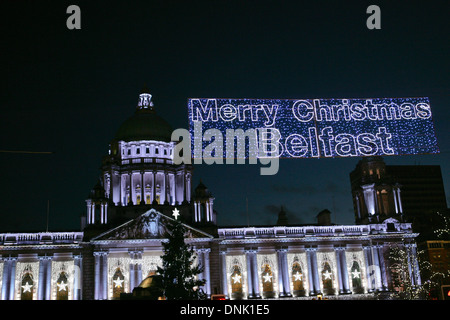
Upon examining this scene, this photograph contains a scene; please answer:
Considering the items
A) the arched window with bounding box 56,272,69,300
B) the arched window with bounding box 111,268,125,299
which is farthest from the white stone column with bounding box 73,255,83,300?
the arched window with bounding box 111,268,125,299

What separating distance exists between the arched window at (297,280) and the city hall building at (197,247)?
0.15 metres

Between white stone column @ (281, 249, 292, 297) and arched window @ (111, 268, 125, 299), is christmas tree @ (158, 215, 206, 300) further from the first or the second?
white stone column @ (281, 249, 292, 297)

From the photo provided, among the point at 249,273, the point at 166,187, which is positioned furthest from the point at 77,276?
the point at 249,273

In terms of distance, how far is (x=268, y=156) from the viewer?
36.3 m

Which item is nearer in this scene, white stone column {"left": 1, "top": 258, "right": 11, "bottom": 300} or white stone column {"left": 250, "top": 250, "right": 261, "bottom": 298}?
white stone column {"left": 1, "top": 258, "right": 11, "bottom": 300}

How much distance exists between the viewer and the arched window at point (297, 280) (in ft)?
253

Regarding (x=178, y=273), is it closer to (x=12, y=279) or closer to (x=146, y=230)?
(x=146, y=230)

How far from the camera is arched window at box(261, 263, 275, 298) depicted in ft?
250

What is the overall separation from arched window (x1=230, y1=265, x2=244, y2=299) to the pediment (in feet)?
24.0

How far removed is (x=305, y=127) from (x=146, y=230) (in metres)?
41.1

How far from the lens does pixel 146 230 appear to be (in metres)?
72.8

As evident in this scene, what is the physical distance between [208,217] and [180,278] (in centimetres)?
2457
